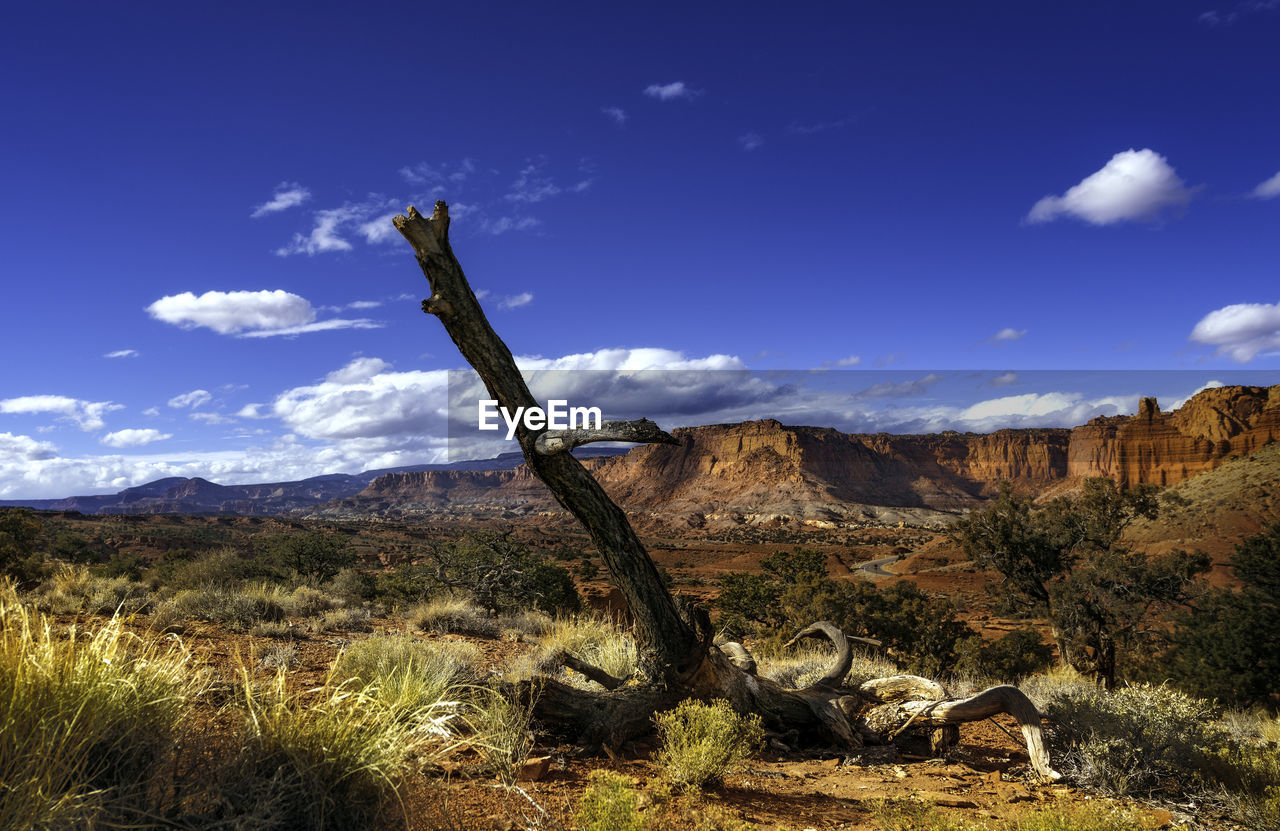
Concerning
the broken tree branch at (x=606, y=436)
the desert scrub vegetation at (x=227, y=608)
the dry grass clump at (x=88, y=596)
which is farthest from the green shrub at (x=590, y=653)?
the dry grass clump at (x=88, y=596)

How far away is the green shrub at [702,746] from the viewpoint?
447 cm

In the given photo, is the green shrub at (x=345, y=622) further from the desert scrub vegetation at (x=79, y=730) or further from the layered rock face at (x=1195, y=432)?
the layered rock face at (x=1195, y=432)

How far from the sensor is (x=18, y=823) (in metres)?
2.13

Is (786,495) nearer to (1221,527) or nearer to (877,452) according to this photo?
(877,452)

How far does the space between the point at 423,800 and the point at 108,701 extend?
5.03 ft

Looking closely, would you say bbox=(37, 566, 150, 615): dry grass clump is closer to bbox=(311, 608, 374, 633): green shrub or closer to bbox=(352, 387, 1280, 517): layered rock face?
bbox=(311, 608, 374, 633): green shrub

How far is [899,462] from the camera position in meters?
142

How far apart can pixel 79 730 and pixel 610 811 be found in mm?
2334

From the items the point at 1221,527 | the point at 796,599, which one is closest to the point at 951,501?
the point at 1221,527

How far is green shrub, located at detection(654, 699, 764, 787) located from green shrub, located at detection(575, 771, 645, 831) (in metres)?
1.04

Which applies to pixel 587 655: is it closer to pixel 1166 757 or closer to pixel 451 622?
pixel 451 622

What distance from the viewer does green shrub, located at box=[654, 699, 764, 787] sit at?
14.7 ft

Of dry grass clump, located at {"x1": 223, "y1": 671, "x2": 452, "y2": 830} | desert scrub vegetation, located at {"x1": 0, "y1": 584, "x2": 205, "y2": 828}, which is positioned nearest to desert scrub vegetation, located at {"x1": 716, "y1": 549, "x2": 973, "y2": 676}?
dry grass clump, located at {"x1": 223, "y1": 671, "x2": 452, "y2": 830}

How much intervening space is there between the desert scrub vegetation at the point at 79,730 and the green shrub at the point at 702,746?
9.91 ft
